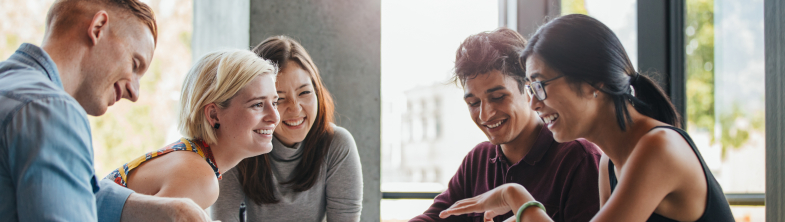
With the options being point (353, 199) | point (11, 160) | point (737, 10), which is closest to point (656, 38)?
point (737, 10)

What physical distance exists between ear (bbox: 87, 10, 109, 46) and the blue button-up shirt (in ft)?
0.61

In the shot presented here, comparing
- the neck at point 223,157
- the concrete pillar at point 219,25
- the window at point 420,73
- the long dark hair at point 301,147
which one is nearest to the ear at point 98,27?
the neck at point 223,157

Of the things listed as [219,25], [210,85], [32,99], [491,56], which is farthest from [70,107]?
[219,25]

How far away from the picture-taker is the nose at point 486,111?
161cm

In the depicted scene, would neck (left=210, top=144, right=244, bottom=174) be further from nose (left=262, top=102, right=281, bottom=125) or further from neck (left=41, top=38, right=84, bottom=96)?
neck (left=41, top=38, right=84, bottom=96)

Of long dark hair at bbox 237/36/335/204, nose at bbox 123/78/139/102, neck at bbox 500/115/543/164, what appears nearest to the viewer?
nose at bbox 123/78/139/102

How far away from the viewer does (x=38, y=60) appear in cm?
86

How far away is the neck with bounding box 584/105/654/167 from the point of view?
1.23m

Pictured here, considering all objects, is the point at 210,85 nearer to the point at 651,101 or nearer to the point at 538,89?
the point at 538,89

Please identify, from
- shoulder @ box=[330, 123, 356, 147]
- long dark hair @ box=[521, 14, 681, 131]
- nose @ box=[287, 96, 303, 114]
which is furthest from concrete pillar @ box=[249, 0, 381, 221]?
long dark hair @ box=[521, 14, 681, 131]

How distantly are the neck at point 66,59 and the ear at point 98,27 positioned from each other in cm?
4

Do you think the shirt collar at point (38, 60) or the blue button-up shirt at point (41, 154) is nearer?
the blue button-up shirt at point (41, 154)

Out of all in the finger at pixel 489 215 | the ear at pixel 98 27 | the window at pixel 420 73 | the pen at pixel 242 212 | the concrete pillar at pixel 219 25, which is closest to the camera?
the ear at pixel 98 27

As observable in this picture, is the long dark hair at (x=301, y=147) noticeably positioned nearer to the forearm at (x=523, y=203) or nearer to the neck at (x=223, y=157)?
the neck at (x=223, y=157)
